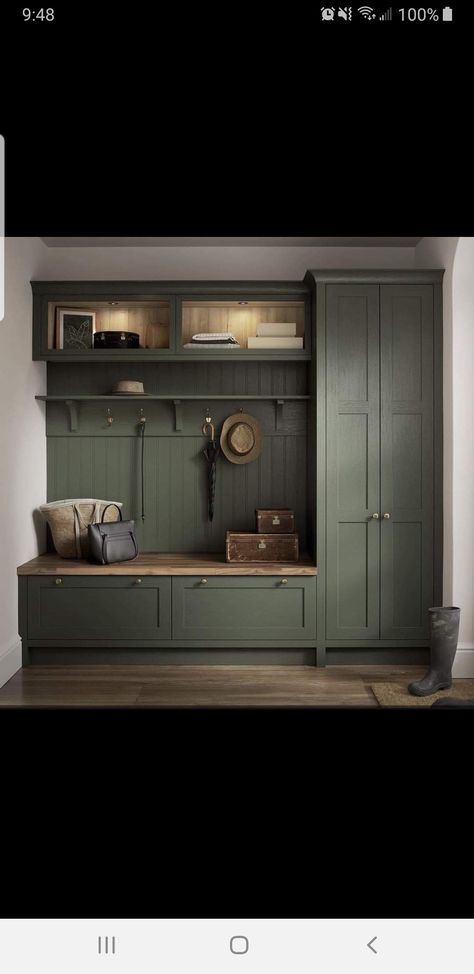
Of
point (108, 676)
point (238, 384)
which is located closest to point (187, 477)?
point (238, 384)

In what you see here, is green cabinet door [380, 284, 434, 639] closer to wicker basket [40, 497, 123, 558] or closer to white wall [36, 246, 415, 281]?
white wall [36, 246, 415, 281]

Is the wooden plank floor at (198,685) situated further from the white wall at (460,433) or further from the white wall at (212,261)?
the white wall at (212,261)

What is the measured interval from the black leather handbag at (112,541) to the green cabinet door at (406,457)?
4.42 feet

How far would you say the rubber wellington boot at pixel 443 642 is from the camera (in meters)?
3.38

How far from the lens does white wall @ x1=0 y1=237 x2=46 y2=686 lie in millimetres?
3461

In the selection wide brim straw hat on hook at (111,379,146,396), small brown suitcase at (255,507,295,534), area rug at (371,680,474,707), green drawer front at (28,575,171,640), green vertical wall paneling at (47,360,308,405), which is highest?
green vertical wall paneling at (47,360,308,405)

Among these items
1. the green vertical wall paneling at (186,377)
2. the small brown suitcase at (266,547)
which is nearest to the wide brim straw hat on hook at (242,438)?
the green vertical wall paneling at (186,377)

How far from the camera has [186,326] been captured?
411cm

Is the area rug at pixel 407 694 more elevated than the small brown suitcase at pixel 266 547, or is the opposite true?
the small brown suitcase at pixel 266 547

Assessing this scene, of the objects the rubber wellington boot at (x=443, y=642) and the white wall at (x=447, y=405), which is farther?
the white wall at (x=447, y=405)

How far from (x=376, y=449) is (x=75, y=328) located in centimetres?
180

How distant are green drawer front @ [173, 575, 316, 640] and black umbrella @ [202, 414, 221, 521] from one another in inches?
23.5

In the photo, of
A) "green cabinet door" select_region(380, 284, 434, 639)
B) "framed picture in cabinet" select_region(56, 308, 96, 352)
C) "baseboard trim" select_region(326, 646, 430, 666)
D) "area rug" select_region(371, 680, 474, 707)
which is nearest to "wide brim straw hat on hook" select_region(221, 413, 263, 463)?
"green cabinet door" select_region(380, 284, 434, 639)
